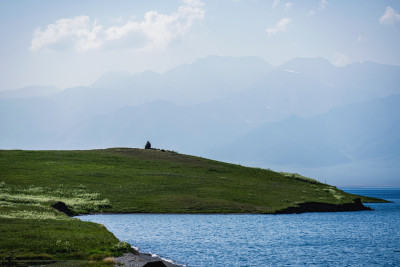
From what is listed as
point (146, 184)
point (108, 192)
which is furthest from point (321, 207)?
point (108, 192)

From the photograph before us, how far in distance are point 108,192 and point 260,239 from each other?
51.2m

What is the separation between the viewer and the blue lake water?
151 ft

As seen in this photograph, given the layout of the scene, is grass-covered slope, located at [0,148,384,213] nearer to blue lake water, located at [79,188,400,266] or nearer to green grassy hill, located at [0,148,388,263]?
green grassy hill, located at [0,148,388,263]

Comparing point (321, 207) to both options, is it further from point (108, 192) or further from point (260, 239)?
point (260, 239)

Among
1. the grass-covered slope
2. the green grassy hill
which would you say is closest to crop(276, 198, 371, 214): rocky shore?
the green grassy hill

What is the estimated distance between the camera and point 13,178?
10800 centimetres

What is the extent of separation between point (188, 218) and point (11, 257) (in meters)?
46.5

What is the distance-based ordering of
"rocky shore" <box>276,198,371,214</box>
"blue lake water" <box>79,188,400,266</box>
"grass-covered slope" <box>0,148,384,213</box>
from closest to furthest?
"blue lake water" <box>79,188,400,266</box>
"grass-covered slope" <box>0,148,384,213</box>
"rocky shore" <box>276,198,371,214</box>

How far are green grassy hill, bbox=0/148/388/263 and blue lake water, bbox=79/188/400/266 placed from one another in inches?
266

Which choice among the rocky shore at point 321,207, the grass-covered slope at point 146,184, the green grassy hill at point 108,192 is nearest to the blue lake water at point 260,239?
the green grassy hill at point 108,192

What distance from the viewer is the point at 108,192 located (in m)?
103

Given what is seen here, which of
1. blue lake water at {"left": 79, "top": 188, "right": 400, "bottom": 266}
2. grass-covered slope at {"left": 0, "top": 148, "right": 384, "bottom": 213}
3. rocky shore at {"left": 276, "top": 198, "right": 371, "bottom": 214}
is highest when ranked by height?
grass-covered slope at {"left": 0, "top": 148, "right": 384, "bottom": 213}

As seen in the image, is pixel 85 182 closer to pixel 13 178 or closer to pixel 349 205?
pixel 13 178

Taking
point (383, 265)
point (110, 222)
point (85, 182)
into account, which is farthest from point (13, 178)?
point (383, 265)
